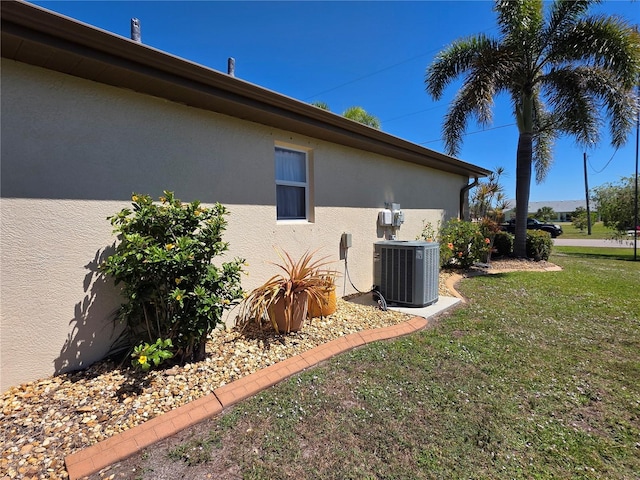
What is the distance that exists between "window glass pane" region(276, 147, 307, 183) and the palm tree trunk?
8898mm

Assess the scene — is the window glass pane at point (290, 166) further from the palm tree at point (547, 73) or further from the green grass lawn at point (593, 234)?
the green grass lawn at point (593, 234)

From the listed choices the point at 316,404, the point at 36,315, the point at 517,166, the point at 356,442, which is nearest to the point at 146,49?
the point at 36,315

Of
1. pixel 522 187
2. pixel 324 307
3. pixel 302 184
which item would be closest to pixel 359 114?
pixel 522 187

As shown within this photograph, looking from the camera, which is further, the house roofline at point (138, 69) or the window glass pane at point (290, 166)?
the window glass pane at point (290, 166)

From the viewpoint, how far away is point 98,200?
10.6ft

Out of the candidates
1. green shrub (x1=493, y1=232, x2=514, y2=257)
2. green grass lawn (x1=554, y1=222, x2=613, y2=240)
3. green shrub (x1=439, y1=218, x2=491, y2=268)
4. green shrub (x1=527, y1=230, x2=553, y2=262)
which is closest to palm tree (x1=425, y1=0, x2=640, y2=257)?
green shrub (x1=527, y1=230, x2=553, y2=262)

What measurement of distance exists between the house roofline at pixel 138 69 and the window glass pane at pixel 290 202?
0.98 metres

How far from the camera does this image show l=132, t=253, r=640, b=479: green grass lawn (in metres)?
2.11

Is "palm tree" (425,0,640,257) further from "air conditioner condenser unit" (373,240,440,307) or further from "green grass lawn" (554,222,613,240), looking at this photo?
"green grass lawn" (554,222,613,240)

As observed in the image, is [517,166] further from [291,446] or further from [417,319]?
[291,446]

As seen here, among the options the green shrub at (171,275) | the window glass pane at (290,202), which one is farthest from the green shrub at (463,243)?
the green shrub at (171,275)

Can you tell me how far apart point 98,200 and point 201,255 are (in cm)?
128

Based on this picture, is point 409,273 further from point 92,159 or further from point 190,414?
point 92,159

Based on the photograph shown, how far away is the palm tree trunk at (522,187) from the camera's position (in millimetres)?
10484
